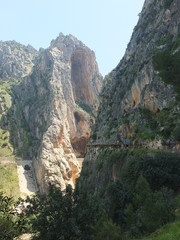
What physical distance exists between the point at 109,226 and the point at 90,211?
2542 mm

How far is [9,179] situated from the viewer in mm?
63938

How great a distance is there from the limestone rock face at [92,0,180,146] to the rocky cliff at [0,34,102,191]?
25161 mm


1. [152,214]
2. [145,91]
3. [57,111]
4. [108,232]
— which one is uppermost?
[57,111]

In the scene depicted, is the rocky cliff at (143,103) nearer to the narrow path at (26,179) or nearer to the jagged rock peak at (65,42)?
the narrow path at (26,179)

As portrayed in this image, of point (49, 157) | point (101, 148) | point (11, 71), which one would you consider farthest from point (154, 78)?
point (11, 71)

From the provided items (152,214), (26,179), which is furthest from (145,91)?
(26,179)

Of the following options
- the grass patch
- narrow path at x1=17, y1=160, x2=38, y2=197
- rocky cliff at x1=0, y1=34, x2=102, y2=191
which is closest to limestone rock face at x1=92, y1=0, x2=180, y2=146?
the grass patch

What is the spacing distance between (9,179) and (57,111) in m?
26.7

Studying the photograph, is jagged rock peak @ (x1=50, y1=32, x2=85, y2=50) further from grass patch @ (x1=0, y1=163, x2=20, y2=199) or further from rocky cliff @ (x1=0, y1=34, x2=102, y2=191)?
grass patch @ (x1=0, y1=163, x2=20, y2=199)

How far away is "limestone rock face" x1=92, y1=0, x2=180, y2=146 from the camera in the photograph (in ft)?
98.7

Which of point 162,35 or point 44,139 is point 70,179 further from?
point 162,35

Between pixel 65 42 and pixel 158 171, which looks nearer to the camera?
pixel 158 171

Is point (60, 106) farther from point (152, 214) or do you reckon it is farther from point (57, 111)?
point (152, 214)

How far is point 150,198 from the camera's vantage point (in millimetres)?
10828
